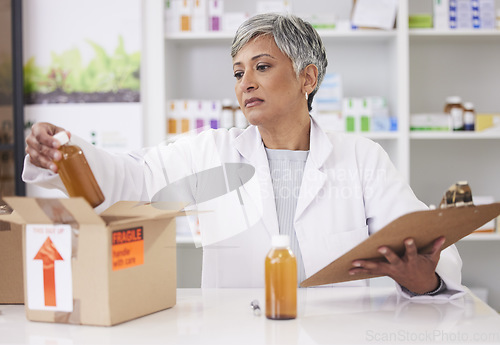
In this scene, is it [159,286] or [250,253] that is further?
[250,253]

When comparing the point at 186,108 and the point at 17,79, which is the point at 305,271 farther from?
the point at 17,79

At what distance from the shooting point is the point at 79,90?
3.39 metres

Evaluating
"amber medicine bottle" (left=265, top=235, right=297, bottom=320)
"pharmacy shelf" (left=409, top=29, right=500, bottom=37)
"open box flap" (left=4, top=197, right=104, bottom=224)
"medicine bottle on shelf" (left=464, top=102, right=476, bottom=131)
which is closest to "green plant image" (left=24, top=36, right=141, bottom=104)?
"pharmacy shelf" (left=409, top=29, right=500, bottom=37)

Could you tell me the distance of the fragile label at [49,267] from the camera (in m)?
1.13

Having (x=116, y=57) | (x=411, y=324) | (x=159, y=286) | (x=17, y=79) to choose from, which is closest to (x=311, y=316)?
(x=411, y=324)

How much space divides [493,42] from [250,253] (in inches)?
93.8

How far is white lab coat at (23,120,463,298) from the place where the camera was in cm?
172

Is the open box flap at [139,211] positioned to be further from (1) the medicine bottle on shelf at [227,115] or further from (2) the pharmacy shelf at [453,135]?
(2) the pharmacy shelf at [453,135]

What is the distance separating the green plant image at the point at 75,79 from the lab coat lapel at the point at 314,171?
1.75 m

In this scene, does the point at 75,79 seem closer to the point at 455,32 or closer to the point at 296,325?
the point at 455,32

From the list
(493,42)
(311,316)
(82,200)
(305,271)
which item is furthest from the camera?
(493,42)

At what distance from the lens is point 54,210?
111 cm

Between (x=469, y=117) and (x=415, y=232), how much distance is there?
215cm

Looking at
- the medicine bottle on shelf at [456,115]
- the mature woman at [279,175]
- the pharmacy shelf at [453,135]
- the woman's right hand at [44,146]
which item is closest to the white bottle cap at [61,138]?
the woman's right hand at [44,146]
